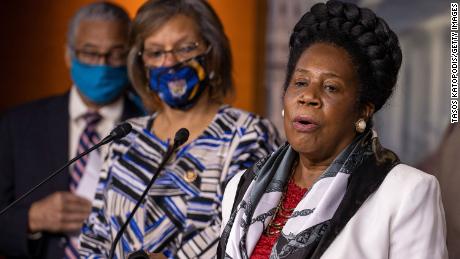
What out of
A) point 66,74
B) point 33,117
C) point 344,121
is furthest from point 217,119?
point 66,74

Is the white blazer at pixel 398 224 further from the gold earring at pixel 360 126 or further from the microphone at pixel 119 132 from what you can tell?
the microphone at pixel 119 132

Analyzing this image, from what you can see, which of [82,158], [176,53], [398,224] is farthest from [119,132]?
[82,158]

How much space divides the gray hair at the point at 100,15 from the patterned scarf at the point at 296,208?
1.84 meters

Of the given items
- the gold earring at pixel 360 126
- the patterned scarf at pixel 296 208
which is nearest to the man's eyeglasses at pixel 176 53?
the patterned scarf at pixel 296 208

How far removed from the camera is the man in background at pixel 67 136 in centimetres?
422

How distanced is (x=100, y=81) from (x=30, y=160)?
51 centimetres

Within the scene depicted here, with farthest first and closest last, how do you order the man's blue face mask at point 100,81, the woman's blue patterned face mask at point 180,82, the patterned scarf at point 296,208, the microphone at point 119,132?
the man's blue face mask at point 100,81, the woman's blue patterned face mask at point 180,82, the microphone at point 119,132, the patterned scarf at point 296,208

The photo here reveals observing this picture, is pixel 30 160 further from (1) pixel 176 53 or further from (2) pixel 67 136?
(1) pixel 176 53

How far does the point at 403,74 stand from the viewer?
15.2 feet

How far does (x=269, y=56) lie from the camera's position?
5.36 m

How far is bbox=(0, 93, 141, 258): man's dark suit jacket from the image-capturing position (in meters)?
4.28

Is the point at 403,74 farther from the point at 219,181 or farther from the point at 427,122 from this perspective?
the point at 219,181

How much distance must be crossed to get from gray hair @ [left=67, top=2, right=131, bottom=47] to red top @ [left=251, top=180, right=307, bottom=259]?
6.22 feet

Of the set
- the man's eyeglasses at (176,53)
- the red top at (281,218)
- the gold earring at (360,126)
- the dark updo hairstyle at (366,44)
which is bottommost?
the red top at (281,218)
